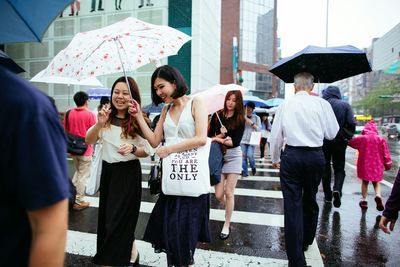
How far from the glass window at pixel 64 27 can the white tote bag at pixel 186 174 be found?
2442cm

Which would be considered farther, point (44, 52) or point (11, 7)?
point (44, 52)

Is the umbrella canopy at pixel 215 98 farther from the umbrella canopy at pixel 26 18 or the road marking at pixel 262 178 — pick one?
the road marking at pixel 262 178

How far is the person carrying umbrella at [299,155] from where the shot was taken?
11.0 ft

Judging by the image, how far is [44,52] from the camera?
2438 cm

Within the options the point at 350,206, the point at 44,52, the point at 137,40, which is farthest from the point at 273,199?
the point at 44,52

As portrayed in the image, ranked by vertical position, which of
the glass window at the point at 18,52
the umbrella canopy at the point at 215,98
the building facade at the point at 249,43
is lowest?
the umbrella canopy at the point at 215,98

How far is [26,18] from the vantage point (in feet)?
6.16

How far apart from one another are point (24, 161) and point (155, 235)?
2.25m

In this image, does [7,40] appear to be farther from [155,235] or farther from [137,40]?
[155,235]

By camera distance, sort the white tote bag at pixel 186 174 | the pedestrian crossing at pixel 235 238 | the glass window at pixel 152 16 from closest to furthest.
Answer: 1. the white tote bag at pixel 186 174
2. the pedestrian crossing at pixel 235 238
3. the glass window at pixel 152 16

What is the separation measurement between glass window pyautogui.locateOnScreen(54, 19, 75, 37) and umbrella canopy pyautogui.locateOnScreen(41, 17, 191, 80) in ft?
76.3

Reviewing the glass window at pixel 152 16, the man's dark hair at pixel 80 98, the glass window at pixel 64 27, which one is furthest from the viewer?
the glass window at pixel 64 27

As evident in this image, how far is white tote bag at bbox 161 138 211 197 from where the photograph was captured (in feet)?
9.01

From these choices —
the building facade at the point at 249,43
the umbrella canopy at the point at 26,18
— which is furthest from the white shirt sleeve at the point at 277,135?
the building facade at the point at 249,43
